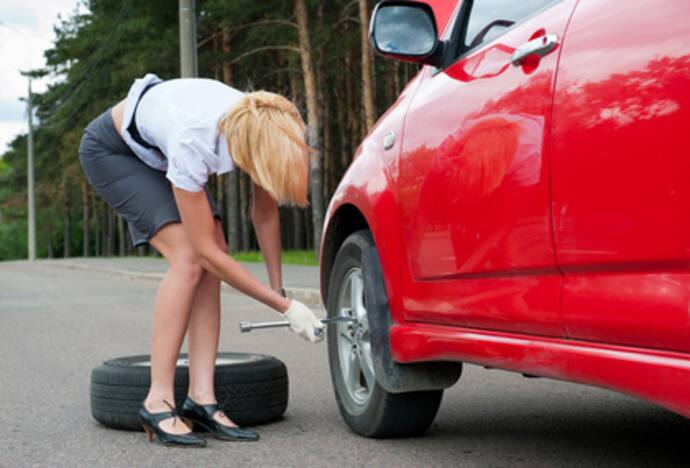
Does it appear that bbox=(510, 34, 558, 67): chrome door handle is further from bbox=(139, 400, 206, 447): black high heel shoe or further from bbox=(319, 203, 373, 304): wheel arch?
bbox=(139, 400, 206, 447): black high heel shoe

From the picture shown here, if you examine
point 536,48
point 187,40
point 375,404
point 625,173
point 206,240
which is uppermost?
point 187,40

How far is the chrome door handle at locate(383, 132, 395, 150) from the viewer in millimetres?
3970

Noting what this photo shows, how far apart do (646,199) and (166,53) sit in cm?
3051

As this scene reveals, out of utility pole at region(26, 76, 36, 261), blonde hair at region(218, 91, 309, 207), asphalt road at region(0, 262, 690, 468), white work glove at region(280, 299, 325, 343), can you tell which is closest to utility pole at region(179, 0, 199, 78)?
asphalt road at region(0, 262, 690, 468)

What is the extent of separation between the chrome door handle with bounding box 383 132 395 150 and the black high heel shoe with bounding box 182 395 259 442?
1235 millimetres

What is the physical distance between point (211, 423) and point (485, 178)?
1.73m

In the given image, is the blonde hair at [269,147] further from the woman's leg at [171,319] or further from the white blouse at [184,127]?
the woman's leg at [171,319]

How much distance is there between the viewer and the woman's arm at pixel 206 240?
158 inches

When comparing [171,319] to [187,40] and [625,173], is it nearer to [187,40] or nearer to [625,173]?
[625,173]

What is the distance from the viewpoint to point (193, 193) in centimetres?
401

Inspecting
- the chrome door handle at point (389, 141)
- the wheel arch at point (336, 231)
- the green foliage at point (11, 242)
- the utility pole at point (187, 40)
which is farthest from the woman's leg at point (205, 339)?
the green foliage at point (11, 242)

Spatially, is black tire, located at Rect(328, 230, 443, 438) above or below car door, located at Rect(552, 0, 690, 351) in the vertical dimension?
below

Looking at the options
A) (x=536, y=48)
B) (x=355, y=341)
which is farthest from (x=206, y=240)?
(x=536, y=48)

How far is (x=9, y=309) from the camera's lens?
42.9 ft
